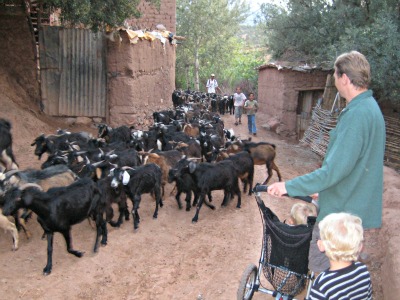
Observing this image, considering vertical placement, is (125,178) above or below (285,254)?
below

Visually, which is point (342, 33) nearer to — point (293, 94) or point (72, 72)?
point (293, 94)

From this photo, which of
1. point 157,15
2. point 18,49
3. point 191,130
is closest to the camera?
point 191,130

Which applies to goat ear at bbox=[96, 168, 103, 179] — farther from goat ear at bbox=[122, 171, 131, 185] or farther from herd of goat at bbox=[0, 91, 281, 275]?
goat ear at bbox=[122, 171, 131, 185]

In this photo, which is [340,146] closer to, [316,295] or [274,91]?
[316,295]

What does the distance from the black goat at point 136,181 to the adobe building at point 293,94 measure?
10234mm

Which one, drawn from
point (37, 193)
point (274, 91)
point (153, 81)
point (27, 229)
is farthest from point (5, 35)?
point (274, 91)

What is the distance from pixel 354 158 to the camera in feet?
9.22

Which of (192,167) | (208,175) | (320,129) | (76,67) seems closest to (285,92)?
(320,129)

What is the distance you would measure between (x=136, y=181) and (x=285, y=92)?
11.5 m

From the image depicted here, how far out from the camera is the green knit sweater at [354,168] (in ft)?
9.23

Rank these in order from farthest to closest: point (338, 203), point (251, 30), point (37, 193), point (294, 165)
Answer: point (251, 30) < point (294, 165) < point (37, 193) < point (338, 203)

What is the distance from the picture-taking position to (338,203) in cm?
305

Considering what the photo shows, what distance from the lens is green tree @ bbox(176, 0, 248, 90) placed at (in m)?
32.7

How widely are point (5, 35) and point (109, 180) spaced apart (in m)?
8.19
